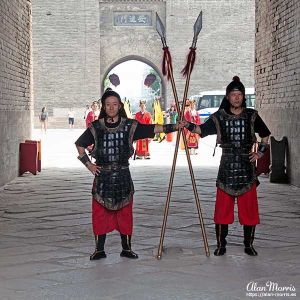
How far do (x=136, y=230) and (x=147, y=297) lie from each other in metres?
2.39

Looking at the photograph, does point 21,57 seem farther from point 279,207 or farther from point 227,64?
point 227,64

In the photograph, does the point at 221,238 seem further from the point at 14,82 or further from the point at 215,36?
the point at 215,36

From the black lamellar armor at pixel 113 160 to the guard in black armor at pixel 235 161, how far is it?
49 cm

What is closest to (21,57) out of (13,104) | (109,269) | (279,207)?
(13,104)

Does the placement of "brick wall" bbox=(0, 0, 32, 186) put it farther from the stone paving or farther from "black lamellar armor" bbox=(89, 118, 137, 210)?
"black lamellar armor" bbox=(89, 118, 137, 210)

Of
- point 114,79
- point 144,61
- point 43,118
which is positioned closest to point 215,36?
point 144,61

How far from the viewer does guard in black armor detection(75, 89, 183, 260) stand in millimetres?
5391

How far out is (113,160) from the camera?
17.7 feet

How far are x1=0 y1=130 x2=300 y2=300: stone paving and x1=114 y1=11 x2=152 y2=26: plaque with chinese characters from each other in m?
23.3

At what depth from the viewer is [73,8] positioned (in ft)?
106

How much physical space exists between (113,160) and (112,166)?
5 centimetres

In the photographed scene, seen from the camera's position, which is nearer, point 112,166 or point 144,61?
point 112,166

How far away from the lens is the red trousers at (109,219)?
5.39m

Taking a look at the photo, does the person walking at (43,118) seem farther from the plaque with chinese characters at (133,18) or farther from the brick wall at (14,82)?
the brick wall at (14,82)
